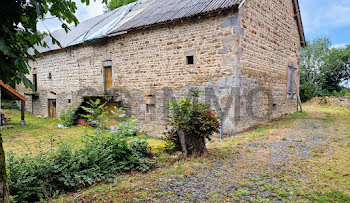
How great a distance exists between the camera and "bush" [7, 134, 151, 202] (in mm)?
3571

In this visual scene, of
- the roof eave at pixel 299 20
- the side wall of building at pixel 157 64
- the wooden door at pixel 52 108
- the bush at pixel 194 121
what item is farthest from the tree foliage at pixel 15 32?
the wooden door at pixel 52 108

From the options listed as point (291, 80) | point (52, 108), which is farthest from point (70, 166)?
point (52, 108)

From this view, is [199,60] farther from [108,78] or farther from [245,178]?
[108,78]

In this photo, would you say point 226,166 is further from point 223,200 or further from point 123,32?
point 123,32

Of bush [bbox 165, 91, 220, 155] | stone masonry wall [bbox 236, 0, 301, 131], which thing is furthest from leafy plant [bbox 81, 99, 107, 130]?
stone masonry wall [bbox 236, 0, 301, 131]

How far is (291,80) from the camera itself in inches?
469

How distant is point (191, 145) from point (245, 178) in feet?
5.12

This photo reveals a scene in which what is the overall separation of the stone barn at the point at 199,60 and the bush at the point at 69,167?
13.6 ft

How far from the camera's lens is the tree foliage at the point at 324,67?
2377 centimetres

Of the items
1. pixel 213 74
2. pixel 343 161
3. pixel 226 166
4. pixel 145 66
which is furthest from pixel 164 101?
pixel 343 161

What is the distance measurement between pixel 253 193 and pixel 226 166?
1.20 m

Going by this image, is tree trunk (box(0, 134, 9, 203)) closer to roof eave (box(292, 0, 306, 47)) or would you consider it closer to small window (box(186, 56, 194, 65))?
small window (box(186, 56, 194, 65))

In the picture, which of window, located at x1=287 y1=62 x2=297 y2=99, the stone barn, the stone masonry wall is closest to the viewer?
the stone barn

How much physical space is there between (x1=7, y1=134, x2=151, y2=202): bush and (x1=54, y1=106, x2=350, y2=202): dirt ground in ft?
1.14
